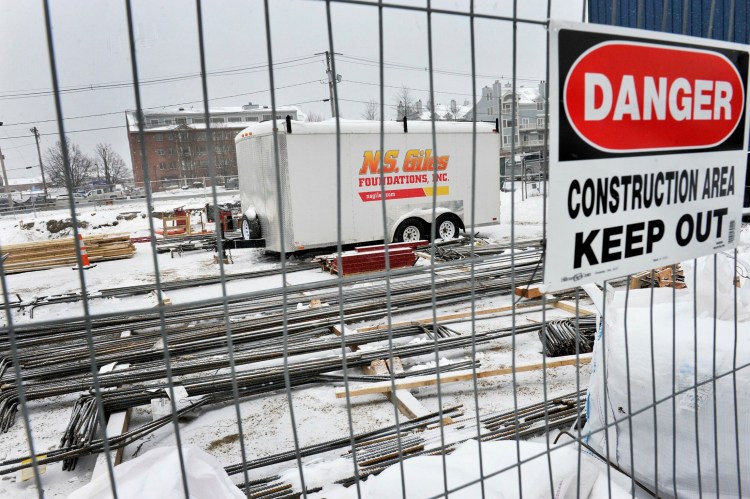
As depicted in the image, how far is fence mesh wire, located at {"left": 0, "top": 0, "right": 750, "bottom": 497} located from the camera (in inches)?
55.9

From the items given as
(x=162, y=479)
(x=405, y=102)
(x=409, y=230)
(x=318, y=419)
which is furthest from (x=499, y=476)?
(x=409, y=230)

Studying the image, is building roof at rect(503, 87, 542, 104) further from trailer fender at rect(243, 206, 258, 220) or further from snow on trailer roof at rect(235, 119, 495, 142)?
trailer fender at rect(243, 206, 258, 220)

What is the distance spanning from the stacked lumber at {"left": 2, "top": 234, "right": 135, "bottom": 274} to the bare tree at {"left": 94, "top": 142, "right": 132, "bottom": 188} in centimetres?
1400

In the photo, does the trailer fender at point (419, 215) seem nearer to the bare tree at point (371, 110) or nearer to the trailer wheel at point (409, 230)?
the trailer wheel at point (409, 230)

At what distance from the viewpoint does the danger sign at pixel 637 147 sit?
163 cm

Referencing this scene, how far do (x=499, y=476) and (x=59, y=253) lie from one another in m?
15.9

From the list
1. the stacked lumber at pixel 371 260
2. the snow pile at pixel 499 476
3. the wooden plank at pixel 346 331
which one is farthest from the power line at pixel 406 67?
the stacked lumber at pixel 371 260

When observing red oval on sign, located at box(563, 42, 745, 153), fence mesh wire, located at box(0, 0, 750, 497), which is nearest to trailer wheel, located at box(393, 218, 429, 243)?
fence mesh wire, located at box(0, 0, 750, 497)

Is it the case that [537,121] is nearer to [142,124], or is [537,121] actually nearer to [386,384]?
[142,124]

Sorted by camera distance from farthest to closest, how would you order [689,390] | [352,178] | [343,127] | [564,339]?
1. [352,178]
2. [343,127]
3. [564,339]
4. [689,390]

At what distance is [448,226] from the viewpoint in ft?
43.0

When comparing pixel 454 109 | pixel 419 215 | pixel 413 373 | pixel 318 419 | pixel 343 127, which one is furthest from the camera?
pixel 419 215

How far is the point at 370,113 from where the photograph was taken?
1843 millimetres

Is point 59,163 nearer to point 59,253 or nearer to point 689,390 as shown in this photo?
point 689,390
